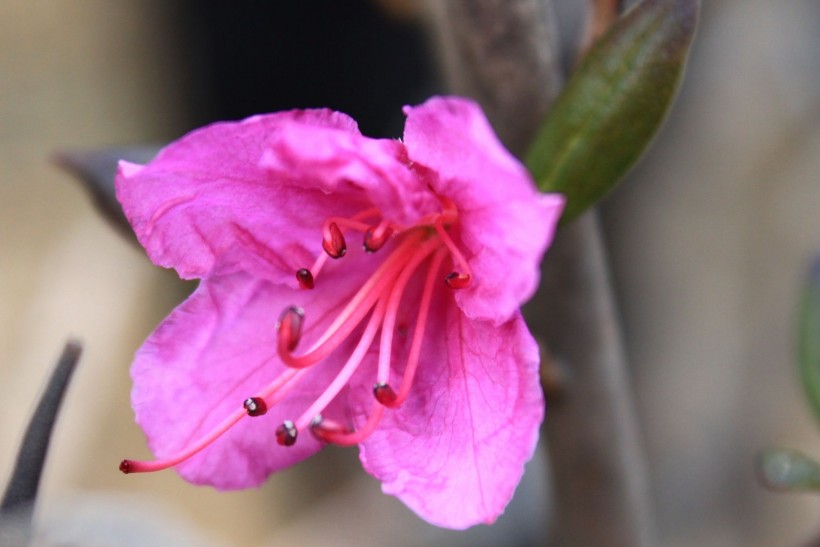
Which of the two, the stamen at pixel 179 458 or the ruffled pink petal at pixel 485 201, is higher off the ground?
the ruffled pink petal at pixel 485 201

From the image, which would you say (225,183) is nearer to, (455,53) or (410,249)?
(410,249)

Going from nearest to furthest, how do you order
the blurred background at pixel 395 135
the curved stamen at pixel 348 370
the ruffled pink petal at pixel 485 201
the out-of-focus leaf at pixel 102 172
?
the ruffled pink petal at pixel 485 201 → the curved stamen at pixel 348 370 → the out-of-focus leaf at pixel 102 172 → the blurred background at pixel 395 135

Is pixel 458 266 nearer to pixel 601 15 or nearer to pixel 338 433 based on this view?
pixel 338 433

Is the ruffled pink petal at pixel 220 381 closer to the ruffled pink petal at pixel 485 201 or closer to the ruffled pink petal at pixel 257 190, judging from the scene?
the ruffled pink petal at pixel 257 190

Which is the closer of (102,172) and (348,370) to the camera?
(348,370)

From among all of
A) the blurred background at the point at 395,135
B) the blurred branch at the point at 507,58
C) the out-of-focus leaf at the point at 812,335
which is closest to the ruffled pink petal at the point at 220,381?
the blurred branch at the point at 507,58

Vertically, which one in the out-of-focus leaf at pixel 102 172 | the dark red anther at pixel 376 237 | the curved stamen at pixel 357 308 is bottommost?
the curved stamen at pixel 357 308

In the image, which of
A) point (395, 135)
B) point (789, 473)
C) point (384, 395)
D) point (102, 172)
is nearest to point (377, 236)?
point (384, 395)

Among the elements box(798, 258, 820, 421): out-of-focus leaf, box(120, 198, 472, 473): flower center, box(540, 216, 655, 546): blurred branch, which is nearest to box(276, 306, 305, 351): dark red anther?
box(120, 198, 472, 473): flower center
